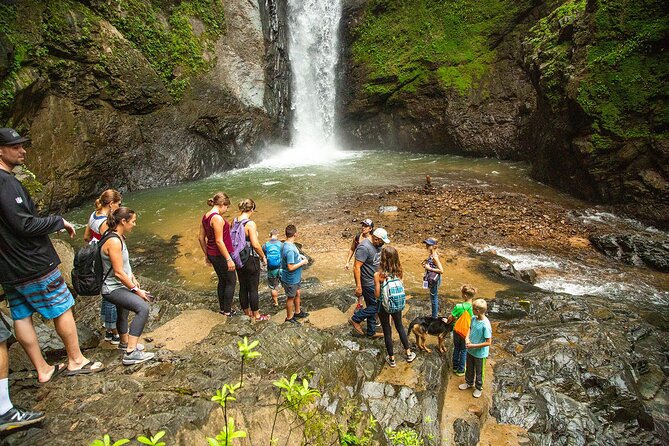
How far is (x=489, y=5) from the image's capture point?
2181cm

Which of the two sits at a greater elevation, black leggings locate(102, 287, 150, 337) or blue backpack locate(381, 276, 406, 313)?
black leggings locate(102, 287, 150, 337)

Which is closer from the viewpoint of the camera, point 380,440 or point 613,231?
point 380,440

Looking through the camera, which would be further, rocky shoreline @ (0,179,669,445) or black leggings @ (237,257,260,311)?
black leggings @ (237,257,260,311)

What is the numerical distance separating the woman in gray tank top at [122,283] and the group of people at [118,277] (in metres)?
0.01

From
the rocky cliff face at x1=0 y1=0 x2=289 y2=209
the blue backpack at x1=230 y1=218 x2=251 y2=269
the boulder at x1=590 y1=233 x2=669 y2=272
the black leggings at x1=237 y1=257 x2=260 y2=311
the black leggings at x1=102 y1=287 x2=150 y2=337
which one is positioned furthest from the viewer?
the rocky cliff face at x1=0 y1=0 x2=289 y2=209

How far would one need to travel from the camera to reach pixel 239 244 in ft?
19.3

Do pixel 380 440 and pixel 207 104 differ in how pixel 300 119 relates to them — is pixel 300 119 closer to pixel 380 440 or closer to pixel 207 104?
pixel 207 104

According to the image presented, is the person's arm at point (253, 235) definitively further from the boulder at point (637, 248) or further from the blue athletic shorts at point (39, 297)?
the boulder at point (637, 248)

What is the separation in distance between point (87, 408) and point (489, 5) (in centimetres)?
2550

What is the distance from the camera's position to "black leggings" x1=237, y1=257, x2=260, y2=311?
6117mm

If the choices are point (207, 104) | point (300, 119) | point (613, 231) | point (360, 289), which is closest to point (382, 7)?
point (300, 119)

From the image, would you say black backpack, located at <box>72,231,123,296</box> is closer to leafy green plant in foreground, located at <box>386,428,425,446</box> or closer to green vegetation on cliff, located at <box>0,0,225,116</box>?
leafy green plant in foreground, located at <box>386,428,425,446</box>

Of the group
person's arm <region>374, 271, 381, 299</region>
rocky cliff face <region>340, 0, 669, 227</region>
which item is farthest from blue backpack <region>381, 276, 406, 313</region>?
rocky cliff face <region>340, 0, 669, 227</region>

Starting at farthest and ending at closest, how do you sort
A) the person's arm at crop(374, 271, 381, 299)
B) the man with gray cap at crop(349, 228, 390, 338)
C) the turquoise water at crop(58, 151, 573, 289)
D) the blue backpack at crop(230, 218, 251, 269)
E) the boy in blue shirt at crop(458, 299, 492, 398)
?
the turquoise water at crop(58, 151, 573, 289) → the blue backpack at crop(230, 218, 251, 269) → the man with gray cap at crop(349, 228, 390, 338) → the person's arm at crop(374, 271, 381, 299) → the boy in blue shirt at crop(458, 299, 492, 398)
